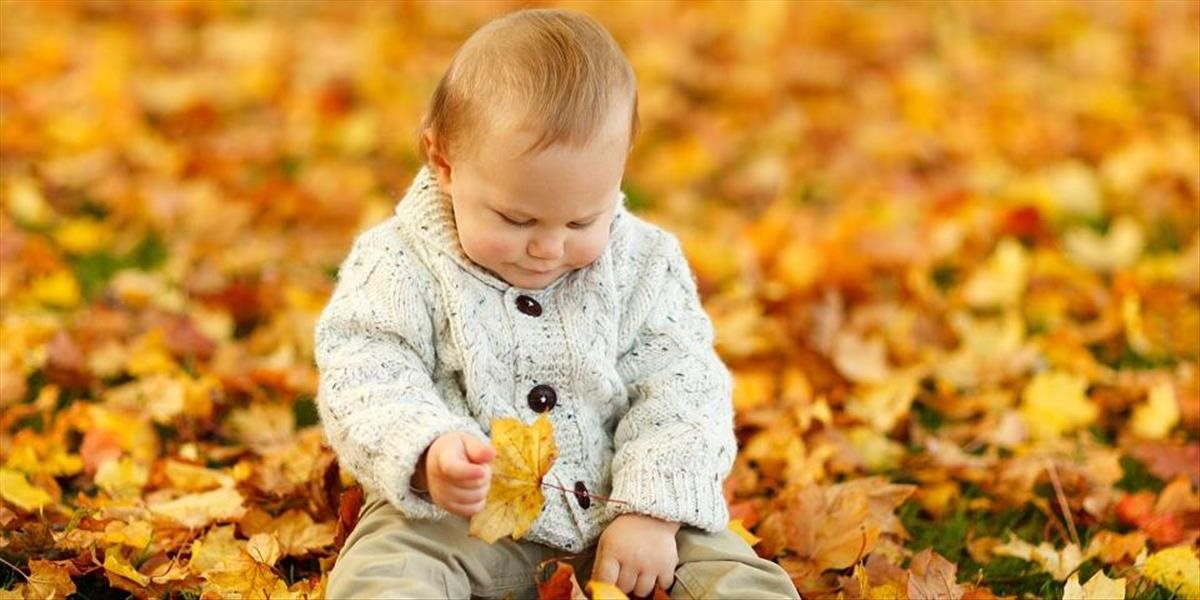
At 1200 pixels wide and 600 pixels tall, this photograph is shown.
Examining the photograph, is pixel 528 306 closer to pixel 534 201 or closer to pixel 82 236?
pixel 534 201

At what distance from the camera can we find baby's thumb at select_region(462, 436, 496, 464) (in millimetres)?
1952

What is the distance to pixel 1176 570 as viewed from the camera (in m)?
2.50

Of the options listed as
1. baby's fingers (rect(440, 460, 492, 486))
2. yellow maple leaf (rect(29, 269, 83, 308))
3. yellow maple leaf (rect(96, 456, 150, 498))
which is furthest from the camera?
yellow maple leaf (rect(29, 269, 83, 308))

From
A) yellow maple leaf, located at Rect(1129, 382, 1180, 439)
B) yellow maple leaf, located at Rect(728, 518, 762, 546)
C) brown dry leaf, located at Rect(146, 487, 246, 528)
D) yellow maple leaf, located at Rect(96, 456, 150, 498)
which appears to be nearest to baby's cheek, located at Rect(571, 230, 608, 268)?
yellow maple leaf, located at Rect(728, 518, 762, 546)

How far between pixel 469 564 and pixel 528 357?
1.11 ft

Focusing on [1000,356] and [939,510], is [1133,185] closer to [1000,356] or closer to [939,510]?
[1000,356]

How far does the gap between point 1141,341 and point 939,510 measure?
1.13m

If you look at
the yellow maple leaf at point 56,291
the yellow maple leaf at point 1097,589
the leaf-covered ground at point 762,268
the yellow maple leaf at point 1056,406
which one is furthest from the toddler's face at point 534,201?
the yellow maple leaf at point 56,291

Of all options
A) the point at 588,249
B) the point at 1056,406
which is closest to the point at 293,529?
the point at 588,249

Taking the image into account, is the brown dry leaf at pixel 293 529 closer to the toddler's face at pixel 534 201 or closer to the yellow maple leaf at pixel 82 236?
the toddler's face at pixel 534 201

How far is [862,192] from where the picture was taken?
16.0ft

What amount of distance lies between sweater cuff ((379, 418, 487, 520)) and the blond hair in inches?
16.3

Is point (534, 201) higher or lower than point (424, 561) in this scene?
higher

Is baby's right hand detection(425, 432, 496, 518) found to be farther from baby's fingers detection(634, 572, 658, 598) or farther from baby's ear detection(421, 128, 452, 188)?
baby's ear detection(421, 128, 452, 188)
